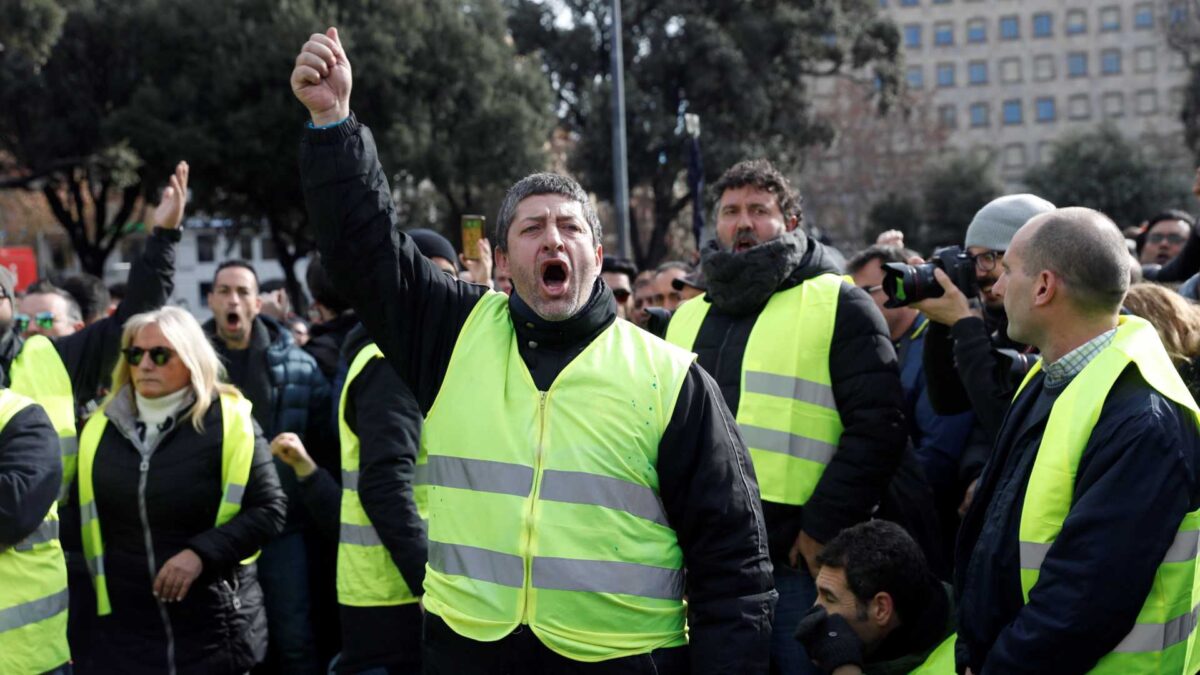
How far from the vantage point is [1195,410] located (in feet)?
9.84

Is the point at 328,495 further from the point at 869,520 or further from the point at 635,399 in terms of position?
the point at 635,399

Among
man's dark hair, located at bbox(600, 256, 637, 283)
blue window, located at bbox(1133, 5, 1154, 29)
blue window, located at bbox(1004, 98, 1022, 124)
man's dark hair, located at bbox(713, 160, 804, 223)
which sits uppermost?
blue window, located at bbox(1133, 5, 1154, 29)

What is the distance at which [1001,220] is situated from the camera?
14.1ft

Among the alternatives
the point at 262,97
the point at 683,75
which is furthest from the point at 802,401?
the point at 683,75

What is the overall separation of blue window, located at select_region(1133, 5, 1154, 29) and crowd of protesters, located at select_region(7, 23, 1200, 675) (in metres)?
81.9

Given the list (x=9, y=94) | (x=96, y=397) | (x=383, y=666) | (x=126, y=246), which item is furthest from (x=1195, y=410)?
(x=126, y=246)

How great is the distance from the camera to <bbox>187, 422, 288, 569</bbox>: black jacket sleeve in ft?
15.8

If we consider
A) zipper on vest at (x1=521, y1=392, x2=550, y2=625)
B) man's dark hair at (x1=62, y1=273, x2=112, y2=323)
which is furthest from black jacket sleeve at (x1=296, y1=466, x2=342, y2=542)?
man's dark hair at (x1=62, y1=273, x2=112, y2=323)

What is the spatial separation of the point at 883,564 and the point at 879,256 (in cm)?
248

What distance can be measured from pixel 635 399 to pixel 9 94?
98.2 ft

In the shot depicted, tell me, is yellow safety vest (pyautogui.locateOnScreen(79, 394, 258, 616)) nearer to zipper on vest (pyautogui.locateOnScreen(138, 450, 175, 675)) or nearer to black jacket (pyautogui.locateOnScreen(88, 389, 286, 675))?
black jacket (pyautogui.locateOnScreen(88, 389, 286, 675))

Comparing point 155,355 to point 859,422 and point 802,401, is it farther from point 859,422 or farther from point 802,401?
point 859,422

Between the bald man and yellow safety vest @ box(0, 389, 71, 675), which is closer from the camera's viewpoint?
the bald man

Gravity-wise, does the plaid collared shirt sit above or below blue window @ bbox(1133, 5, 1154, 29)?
below
